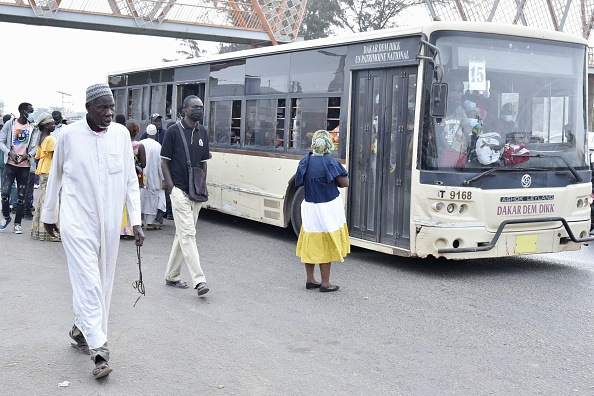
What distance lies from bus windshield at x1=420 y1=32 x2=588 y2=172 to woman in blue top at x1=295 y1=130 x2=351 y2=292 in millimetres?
1346

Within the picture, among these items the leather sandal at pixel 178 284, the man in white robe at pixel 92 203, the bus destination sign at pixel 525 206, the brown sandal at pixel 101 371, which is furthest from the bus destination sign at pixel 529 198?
the brown sandal at pixel 101 371

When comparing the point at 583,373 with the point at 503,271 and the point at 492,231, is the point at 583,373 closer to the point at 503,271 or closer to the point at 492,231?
the point at 492,231

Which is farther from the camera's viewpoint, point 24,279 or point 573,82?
point 573,82

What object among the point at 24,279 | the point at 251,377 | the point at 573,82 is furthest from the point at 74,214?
the point at 573,82

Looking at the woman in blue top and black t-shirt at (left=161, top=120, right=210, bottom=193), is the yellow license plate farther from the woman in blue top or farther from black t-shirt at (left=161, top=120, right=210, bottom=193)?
black t-shirt at (left=161, top=120, right=210, bottom=193)

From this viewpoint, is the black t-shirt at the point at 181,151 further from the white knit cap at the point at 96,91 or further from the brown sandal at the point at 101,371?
the brown sandal at the point at 101,371

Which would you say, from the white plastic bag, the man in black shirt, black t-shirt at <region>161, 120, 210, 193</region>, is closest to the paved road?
the man in black shirt

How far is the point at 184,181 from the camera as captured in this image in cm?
821

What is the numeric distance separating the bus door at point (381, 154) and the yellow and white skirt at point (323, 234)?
4.76 feet

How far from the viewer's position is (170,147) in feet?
27.2

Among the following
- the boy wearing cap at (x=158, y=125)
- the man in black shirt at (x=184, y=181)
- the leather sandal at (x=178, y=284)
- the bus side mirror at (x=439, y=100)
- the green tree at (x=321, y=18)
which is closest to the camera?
the man in black shirt at (x=184, y=181)

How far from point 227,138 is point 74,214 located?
8.75 meters

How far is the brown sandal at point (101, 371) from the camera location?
17.3 ft

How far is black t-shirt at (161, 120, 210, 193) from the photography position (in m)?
8.21
